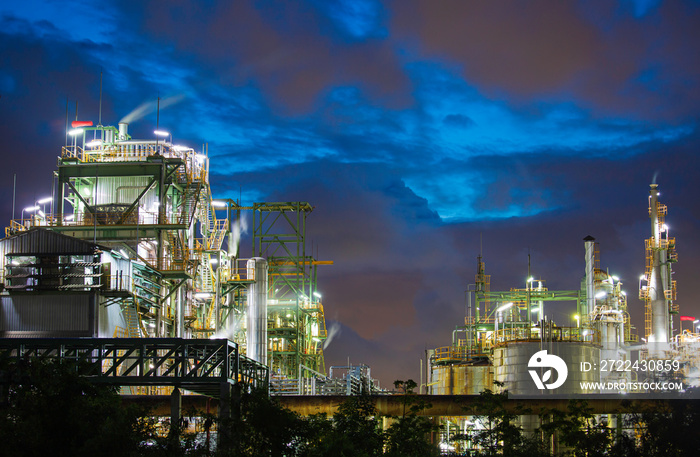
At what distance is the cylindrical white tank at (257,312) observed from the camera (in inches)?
2670

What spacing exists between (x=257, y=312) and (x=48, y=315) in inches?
773

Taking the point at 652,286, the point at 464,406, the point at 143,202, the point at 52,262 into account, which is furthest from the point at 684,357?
the point at 52,262

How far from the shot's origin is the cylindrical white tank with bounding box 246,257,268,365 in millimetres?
67812

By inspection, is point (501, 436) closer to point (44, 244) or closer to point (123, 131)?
point (44, 244)

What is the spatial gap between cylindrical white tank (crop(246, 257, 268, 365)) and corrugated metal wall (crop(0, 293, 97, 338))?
17.5m

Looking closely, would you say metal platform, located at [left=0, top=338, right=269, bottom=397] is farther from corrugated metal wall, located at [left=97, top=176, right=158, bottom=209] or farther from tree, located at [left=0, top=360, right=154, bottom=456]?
corrugated metal wall, located at [left=97, top=176, right=158, bottom=209]

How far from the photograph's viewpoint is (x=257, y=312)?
69000 millimetres

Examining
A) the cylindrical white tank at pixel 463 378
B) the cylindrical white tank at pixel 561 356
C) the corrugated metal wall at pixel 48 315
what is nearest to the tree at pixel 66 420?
the corrugated metal wall at pixel 48 315

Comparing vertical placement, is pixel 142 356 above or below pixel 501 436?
above

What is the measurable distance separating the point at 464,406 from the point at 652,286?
34.4m

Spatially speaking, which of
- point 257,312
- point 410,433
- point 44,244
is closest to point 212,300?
point 257,312

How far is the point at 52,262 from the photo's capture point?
5409 centimetres

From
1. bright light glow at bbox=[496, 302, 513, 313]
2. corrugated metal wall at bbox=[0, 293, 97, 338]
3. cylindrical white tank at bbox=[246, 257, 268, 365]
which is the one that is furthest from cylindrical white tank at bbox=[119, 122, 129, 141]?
bright light glow at bbox=[496, 302, 513, 313]

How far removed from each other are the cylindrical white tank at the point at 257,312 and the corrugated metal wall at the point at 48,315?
1748 centimetres
